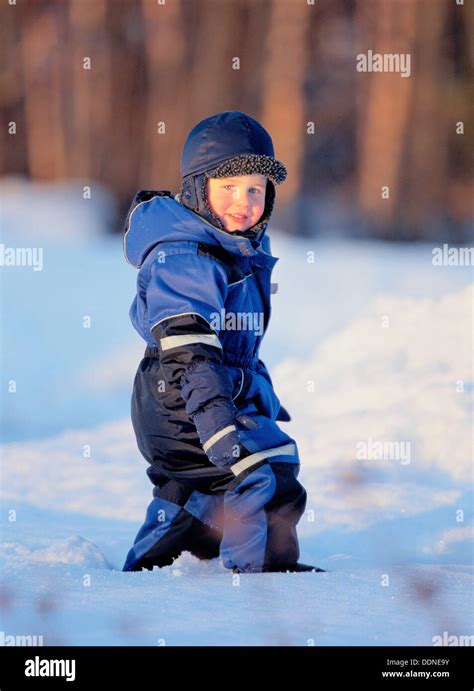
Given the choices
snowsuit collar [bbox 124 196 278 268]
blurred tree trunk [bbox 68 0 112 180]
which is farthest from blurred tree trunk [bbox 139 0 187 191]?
snowsuit collar [bbox 124 196 278 268]

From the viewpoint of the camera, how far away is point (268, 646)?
63.3 inches

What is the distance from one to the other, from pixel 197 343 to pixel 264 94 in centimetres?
288

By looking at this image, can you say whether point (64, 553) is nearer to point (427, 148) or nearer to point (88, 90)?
point (88, 90)

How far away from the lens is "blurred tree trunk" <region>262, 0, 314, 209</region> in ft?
14.8

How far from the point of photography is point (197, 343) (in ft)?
6.10

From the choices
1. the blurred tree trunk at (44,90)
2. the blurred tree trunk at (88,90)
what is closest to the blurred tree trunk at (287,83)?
the blurred tree trunk at (88,90)

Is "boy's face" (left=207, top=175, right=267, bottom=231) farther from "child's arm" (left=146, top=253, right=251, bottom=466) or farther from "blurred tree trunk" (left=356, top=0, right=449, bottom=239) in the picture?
"blurred tree trunk" (left=356, top=0, right=449, bottom=239)

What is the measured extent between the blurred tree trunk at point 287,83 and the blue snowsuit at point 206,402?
8.00 feet

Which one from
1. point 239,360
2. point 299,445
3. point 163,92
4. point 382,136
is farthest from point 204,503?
point 382,136

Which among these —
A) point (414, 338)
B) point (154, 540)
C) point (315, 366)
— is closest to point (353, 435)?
point (315, 366)

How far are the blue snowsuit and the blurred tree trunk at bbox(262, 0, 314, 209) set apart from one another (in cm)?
244

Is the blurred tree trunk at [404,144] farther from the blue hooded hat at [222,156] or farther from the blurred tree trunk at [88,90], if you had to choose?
the blue hooded hat at [222,156]

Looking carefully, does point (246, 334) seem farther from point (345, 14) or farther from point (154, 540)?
point (345, 14)

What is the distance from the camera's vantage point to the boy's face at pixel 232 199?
2029mm
